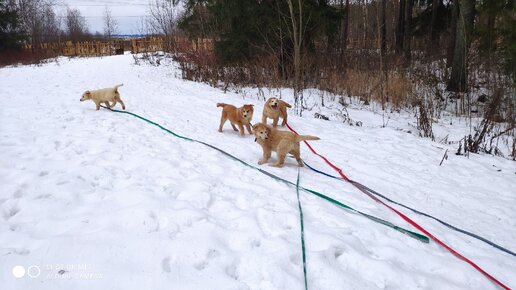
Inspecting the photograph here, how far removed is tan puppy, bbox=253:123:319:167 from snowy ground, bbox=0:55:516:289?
10.7 inches

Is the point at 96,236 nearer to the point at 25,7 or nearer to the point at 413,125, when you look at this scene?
the point at 413,125

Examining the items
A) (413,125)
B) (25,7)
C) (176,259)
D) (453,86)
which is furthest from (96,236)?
(25,7)

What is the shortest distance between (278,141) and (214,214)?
6.59ft

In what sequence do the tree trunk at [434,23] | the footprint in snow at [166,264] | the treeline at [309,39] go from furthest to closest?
1. the tree trunk at [434,23]
2. the treeline at [309,39]
3. the footprint in snow at [166,264]

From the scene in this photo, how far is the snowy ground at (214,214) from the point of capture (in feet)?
8.17

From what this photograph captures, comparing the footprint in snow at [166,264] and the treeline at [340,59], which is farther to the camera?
the treeline at [340,59]

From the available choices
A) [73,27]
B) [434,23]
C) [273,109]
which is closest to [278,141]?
[273,109]

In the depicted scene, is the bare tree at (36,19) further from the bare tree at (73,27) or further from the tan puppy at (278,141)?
the tan puppy at (278,141)

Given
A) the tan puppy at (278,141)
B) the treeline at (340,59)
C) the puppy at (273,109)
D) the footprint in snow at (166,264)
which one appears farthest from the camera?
the treeline at (340,59)

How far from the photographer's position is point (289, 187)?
4238 millimetres

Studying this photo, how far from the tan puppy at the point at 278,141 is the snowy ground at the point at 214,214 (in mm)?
271

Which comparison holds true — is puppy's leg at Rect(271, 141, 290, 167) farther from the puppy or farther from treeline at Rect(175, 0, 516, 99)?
treeline at Rect(175, 0, 516, 99)

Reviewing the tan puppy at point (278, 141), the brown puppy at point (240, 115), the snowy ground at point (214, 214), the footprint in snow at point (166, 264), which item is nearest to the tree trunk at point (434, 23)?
the snowy ground at point (214, 214)

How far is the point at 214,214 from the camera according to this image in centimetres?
337
